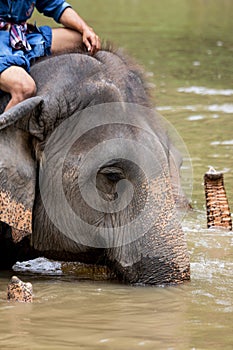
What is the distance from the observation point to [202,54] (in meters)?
18.9

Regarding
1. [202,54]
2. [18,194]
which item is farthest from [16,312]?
[202,54]

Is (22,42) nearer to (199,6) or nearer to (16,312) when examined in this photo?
(16,312)

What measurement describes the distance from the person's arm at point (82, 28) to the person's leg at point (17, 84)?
20.7 inches

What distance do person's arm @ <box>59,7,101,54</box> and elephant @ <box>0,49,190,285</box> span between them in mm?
179

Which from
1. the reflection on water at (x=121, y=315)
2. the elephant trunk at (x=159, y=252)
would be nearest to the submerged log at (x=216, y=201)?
the reflection on water at (x=121, y=315)

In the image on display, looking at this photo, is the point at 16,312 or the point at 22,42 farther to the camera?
the point at 22,42

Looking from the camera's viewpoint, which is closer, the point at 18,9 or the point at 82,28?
the point at 18,9

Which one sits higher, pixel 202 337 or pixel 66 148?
pixel 66 148

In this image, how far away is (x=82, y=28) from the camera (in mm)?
6516

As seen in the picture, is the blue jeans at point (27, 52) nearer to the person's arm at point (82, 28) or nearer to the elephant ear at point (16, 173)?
the person's arm at point (82, 28)

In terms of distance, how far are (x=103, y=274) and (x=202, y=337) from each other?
4.88ft

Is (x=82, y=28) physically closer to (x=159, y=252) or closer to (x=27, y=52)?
(x=27, y=52)

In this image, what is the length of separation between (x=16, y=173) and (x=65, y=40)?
39.4 inches

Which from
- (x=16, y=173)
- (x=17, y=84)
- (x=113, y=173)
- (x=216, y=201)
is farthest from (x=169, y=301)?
(x=216, y=201)
